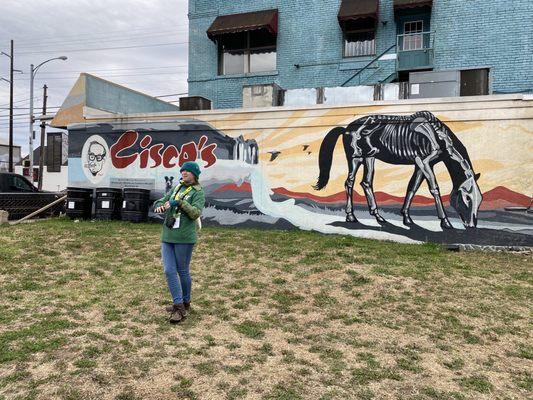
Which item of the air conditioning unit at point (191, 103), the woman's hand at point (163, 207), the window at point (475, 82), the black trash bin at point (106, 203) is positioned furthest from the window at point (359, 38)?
the woman's hand at point (163, 207)

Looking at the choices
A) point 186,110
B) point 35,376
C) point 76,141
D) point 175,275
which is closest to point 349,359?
point 175,275

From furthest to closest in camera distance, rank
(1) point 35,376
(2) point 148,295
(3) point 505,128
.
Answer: (3) point 505,128, (2) point 148,295, (1) point 35,376

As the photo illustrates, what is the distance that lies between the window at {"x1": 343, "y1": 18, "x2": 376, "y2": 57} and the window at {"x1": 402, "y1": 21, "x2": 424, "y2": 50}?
Answer: 102cm

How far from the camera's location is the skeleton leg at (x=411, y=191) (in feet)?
33.5

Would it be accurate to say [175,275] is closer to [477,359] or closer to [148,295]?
[148,295]

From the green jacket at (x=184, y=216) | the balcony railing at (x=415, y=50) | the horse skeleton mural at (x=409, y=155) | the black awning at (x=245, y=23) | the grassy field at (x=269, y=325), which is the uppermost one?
the black awning at (x=245, y=23)

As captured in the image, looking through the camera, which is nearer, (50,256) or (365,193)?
(50,256)

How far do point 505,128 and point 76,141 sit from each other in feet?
38.2

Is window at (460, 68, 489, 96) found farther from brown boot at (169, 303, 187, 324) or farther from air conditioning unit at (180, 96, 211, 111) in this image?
brown boot at (169, 303, 187, 324)

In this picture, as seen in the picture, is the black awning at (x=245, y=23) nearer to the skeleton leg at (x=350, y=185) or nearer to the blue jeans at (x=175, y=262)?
the skeleton leg at (x=350, y=185)

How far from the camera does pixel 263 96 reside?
12227 mm

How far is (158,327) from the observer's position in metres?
5.03

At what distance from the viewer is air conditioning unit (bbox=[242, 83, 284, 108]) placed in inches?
479

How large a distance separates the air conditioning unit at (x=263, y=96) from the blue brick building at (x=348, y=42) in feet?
10.9
